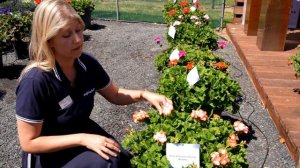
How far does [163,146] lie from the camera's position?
2.34 metres

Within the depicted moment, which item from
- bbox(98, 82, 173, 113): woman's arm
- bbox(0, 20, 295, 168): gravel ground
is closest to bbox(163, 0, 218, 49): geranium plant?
bbox(0, 20, 295, 168): gravel ground

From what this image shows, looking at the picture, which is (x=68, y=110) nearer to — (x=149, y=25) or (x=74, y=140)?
(x=74, y=140)

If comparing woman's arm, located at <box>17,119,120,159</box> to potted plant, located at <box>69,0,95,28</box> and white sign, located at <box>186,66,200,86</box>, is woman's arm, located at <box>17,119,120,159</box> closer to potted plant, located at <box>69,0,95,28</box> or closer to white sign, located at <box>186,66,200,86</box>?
white sign, located at <box>186,66,200,86</box>

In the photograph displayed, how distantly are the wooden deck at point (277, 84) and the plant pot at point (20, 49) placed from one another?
13.4ft

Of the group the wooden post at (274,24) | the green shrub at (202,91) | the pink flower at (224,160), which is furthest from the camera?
the wooden post at (274,24)

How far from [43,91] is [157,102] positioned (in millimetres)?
851

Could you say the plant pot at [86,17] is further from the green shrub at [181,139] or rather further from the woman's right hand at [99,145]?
the woman's right hand at [99,145]

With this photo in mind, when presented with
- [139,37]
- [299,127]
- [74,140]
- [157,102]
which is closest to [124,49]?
[139,37]

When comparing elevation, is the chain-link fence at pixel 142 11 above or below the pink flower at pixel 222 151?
below

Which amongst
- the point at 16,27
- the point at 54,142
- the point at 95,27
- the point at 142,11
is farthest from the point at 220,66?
the point at 142,11

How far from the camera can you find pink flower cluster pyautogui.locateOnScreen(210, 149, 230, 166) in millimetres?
2162

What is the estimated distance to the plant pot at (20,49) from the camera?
21.5ft

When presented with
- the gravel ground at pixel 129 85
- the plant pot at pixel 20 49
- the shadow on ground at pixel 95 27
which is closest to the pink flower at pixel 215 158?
the gravel ground at pixel 129 85

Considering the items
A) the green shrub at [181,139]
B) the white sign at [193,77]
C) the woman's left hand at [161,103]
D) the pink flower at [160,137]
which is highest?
the white sign at [193,77]
